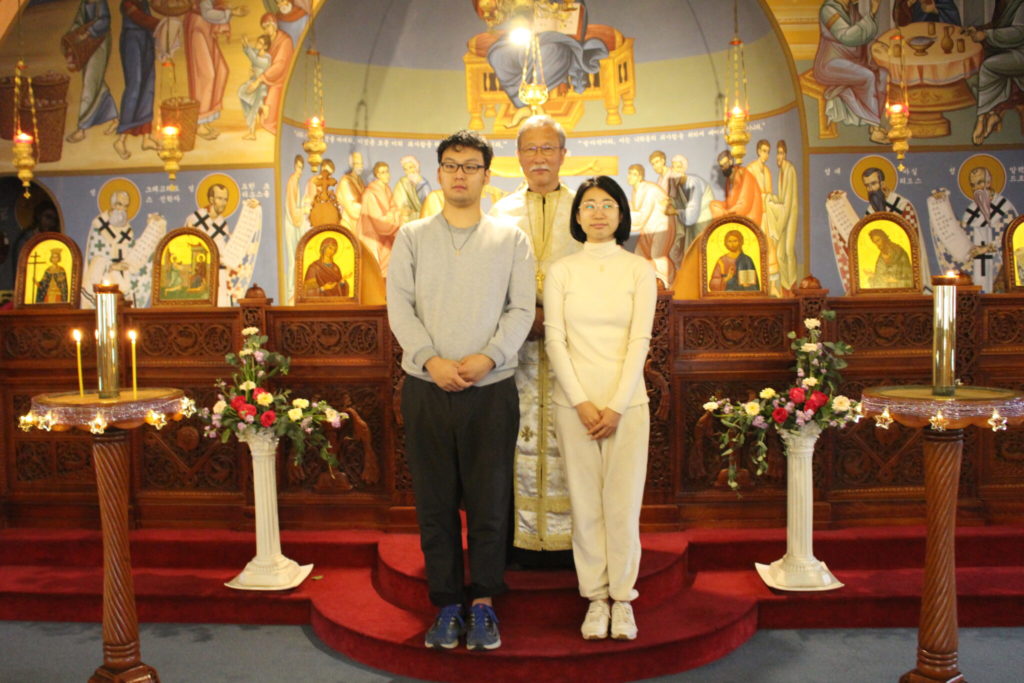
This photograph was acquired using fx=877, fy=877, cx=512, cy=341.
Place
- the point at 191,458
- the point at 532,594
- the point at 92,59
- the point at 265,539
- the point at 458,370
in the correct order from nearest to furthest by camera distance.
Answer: the point at 458,370, the point at 532,594, the point at 265,539, the point at 191,458, the point at 92,59

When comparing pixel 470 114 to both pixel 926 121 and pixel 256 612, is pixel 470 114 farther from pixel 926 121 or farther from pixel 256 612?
pixel 256 612

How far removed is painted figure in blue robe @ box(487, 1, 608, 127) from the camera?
10555 mm

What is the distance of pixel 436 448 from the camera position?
11.7 ft

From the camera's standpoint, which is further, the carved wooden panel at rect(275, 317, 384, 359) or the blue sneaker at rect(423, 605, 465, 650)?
the carved wooden panel at rect(275, 317, 384, 359)

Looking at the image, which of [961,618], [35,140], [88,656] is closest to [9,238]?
[35,140]

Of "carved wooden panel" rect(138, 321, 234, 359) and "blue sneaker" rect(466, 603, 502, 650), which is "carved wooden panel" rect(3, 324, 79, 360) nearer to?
"carved wooden panel" rect(138, 321, 234, 359)

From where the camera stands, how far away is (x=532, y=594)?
3943 millimetres

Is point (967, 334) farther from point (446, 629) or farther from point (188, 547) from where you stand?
point (188, 547)

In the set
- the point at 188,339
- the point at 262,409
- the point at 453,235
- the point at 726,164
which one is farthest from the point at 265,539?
the point at 726,164

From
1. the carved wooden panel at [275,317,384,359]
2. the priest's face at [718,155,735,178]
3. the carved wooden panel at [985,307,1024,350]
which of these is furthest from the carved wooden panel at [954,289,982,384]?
the priest's face at [718,155,735,178]

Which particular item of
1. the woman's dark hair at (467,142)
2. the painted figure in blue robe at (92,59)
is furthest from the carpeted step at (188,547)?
the painted figure in blue robe at (92,59)

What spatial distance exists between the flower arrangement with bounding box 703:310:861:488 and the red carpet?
0.57m

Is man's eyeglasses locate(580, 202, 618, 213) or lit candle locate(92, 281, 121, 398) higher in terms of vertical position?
man's eyeglasses locate(580, 202, 618, 213)

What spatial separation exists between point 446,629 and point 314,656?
0.80 metres
